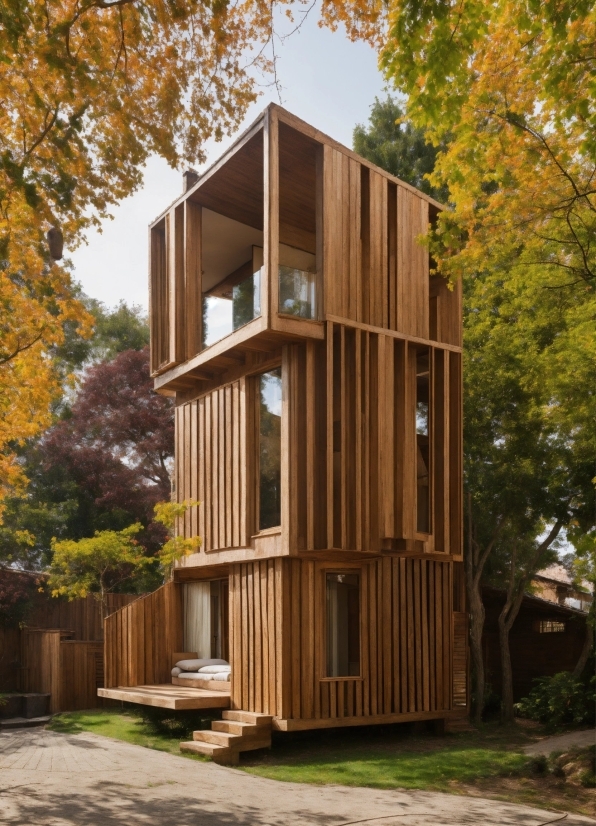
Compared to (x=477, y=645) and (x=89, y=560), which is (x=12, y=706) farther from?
(x=477, y=645)

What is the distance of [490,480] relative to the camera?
707 inches

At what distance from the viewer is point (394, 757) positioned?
12859mm

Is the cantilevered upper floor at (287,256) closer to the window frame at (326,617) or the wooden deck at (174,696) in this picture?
the window frame at (326,617)

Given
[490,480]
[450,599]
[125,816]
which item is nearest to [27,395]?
[125,816]

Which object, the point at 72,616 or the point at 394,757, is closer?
the point at 394,757

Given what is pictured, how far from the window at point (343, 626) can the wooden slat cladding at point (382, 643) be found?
11cm

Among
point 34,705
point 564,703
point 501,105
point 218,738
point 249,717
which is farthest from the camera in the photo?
point 34,705

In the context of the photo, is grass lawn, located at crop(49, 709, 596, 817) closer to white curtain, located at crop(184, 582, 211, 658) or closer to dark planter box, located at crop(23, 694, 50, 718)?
dark planter box, located at crop(23, 694, 50, 718)

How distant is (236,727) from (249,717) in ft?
1.46

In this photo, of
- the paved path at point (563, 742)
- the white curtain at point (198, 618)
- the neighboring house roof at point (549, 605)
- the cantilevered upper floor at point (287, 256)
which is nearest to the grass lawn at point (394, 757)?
the paved path at point (563, 742)

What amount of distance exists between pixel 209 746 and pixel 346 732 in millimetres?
3164

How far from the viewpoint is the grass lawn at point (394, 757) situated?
34.6 feet

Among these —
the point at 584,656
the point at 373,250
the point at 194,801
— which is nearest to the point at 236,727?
the point at 194,801

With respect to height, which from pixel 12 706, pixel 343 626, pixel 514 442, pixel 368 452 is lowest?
pixel 12 706
